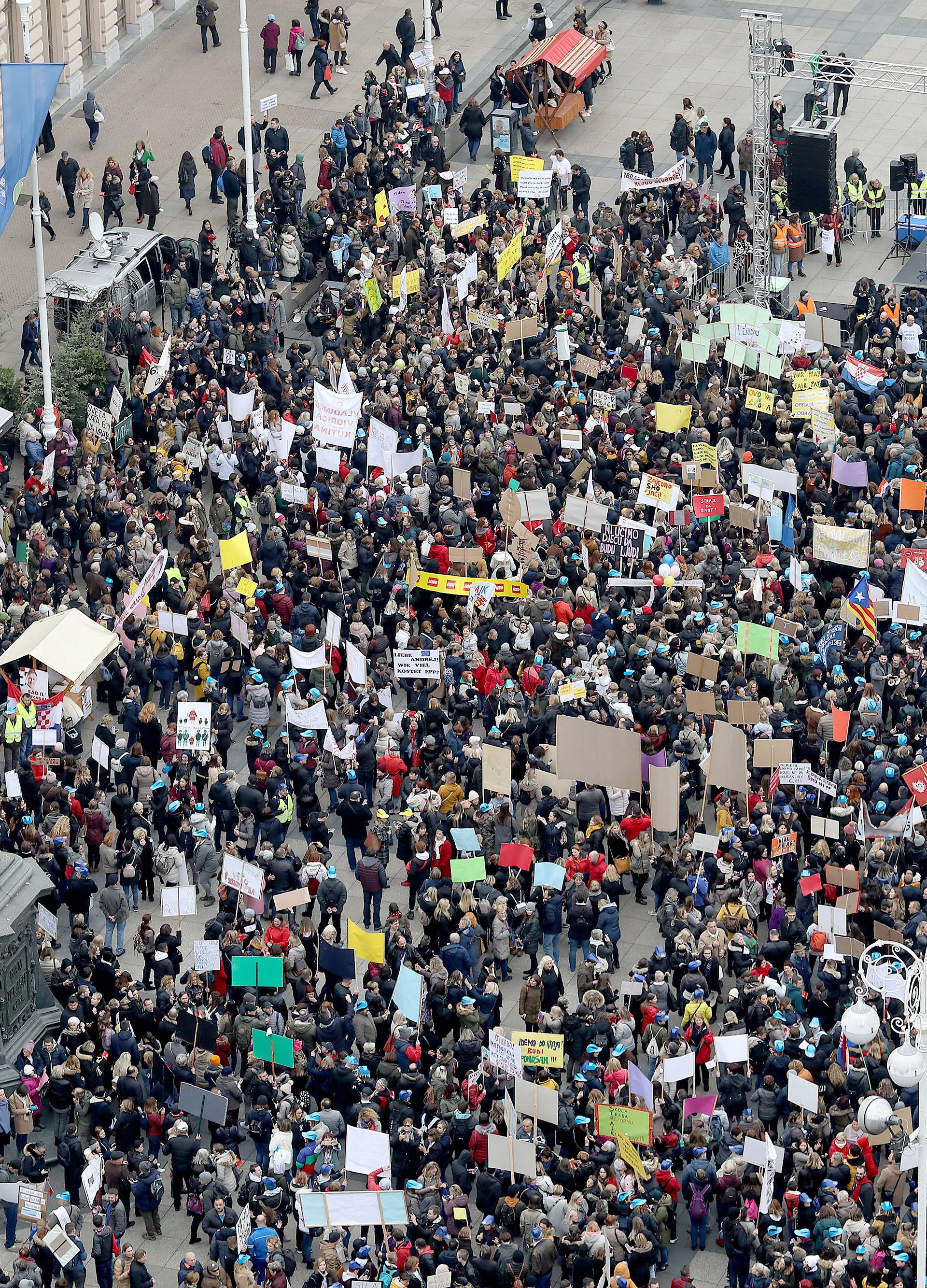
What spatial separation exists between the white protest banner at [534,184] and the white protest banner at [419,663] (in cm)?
1582

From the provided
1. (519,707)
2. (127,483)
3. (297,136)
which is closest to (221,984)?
(519,707)

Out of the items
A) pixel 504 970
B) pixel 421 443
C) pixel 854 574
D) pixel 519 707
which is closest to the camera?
pixel 504 970

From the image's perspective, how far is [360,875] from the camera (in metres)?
39.2

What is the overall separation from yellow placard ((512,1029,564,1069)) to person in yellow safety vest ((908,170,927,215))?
87.8 ft

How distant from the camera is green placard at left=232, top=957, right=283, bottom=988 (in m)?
36.5

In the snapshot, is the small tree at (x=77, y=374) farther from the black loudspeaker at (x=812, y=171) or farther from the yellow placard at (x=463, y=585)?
the black loudspeaker at (x=812, y=171)

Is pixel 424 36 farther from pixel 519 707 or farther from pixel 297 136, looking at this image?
pixel 519 707

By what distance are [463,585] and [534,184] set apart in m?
14.3

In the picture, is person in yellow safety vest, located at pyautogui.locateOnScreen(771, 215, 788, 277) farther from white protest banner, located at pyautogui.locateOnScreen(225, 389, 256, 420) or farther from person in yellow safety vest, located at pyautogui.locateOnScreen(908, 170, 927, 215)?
white protest banner, located at pyautogui.locateOnScreen(225, 389, 256, 420)

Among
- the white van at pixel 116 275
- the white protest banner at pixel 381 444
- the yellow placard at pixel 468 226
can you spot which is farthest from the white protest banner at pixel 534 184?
the white protest banner at pixel 381 444

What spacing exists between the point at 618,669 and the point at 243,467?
9.05 m

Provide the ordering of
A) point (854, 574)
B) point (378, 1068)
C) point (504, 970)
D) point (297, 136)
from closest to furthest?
point (378, 1068) → point (504, 970) → point (854, 574) → point (297, 136)

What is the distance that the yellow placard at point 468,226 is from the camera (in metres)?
53.7

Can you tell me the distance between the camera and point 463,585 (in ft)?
141
